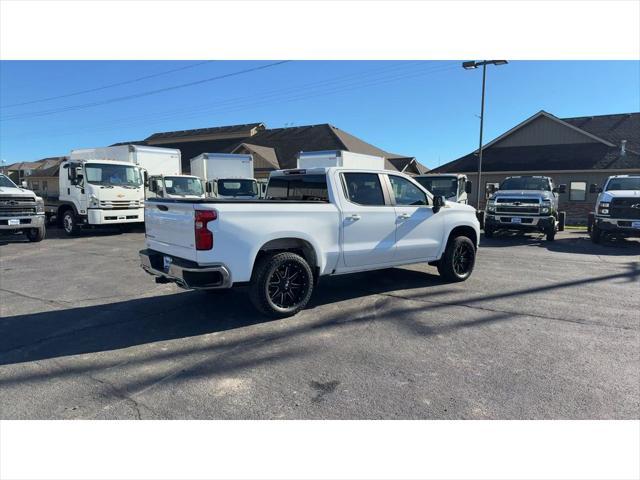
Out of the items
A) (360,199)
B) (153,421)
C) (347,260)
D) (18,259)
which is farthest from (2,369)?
(18,259)

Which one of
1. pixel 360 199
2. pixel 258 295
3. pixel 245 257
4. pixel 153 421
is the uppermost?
pixel 360 199

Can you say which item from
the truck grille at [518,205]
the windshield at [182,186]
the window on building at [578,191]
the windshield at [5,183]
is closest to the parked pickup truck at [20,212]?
the windshield at [5,183]

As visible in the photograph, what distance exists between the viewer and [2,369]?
374cm

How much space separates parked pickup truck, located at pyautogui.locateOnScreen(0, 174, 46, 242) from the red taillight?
10.6 metres

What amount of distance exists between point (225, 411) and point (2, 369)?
2.24 m

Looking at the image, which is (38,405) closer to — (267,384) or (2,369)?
(2,369)

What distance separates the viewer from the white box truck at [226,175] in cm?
1712

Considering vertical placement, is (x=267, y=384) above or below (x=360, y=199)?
below

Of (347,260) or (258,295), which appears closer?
(258,295)

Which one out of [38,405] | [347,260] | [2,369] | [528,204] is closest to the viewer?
[38,405]

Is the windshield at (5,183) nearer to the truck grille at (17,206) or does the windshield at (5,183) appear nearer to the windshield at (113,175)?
the truck grille at (17,206)

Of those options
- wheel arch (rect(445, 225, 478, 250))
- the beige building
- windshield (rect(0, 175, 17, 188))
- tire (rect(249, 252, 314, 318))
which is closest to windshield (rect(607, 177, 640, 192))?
wheel arch (rect(445, 225, 478, 250))

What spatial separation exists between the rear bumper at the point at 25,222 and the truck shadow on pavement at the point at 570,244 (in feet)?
43.0

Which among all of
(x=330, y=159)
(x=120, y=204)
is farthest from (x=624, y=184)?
(x=120, y=204)
